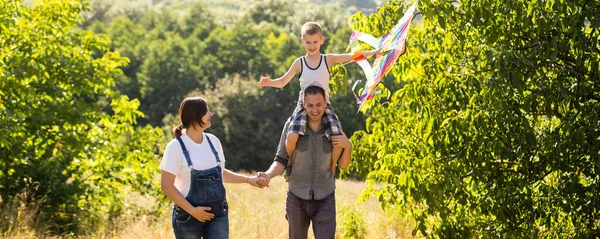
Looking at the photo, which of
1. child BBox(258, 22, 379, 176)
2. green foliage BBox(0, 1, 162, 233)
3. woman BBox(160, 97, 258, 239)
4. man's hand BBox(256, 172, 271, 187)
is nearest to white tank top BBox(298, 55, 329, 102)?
child BBox(258, 22, 379, 176)

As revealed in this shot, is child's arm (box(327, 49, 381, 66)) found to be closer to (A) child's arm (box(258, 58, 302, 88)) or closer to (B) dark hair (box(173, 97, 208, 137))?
(A) child's arm (box(258, 58, 302, 88))

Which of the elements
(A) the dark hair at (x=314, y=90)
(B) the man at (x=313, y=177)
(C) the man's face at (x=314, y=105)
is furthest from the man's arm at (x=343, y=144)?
(A) the dark hair at (x=314, y=90)

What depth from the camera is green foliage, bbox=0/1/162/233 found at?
15055 millimetres

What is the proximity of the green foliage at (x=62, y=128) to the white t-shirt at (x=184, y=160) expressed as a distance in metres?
8.95

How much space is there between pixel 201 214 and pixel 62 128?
1174cm

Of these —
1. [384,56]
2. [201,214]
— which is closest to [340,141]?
[384,56]

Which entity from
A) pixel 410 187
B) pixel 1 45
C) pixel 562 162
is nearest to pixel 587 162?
pixel 562 162

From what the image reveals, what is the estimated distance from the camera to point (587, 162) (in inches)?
324

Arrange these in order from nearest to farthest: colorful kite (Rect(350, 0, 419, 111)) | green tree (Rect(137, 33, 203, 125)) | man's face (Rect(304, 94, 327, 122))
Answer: man's face (Rect(304, 94, 327, 122)) < colorful kite (Rect(350, 0, 419, 111)) < green tree (Rect(137, 33, 203, 125))

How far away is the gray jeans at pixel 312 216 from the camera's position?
21.0 feet

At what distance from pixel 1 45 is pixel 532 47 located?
1010 cm

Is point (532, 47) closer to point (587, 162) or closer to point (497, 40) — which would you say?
point (497, 40)

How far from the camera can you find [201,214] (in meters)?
5.78

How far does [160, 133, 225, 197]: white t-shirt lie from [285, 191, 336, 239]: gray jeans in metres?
0.87
